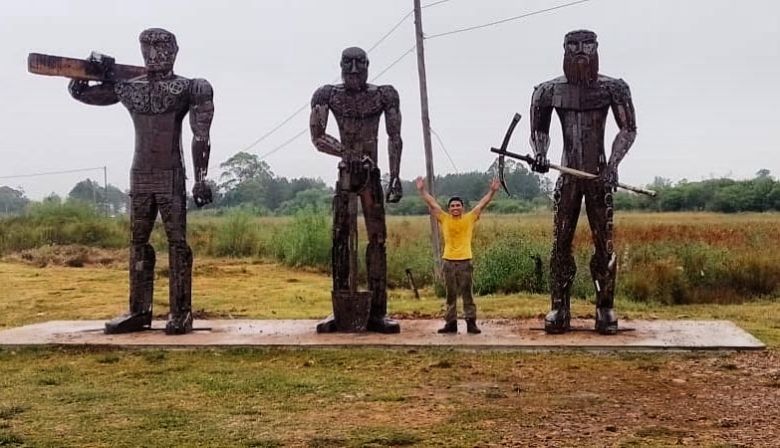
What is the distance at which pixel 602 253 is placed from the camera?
8.87 m

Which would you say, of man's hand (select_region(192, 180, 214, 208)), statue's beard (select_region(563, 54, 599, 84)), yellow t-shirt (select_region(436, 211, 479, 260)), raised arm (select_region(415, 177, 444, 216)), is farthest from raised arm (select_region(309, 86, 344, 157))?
statue's beard (select_region(563, 54, 599, 84))

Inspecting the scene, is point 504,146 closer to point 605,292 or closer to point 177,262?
point 605,292

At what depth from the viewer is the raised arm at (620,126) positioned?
28.5 ft

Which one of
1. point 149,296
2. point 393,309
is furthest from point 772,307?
point 149,296

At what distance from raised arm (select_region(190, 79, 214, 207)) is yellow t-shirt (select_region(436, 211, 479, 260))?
7.92 feet

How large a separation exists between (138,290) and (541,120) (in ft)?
14.3

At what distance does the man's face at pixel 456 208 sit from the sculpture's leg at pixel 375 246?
0.74 m

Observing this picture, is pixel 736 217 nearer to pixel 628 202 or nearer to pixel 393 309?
pixel 628 202

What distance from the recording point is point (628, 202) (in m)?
28.4

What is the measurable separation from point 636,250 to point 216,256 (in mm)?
12260

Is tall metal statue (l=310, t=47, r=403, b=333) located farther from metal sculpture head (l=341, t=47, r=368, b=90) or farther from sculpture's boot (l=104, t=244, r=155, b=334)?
sculpture's boot (l=104, t=244, r=155, b=334)

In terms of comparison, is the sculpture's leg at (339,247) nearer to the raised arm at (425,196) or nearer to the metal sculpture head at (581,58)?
the raised arm at (425,196)

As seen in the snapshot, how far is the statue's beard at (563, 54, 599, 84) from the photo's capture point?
8.65 m

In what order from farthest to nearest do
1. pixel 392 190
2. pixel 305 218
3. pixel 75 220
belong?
pixel 75 220, pixel 305 218, pixel 392 190
